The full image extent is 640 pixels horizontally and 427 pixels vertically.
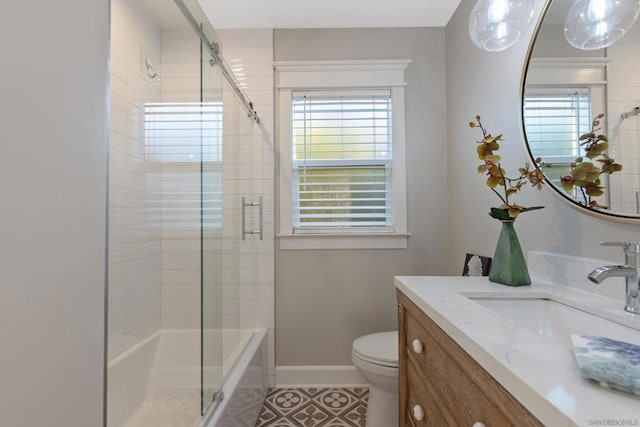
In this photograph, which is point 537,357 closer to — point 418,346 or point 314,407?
point 418,346

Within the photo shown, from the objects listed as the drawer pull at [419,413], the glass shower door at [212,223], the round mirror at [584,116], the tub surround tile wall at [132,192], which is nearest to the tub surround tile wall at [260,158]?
the glass shower door at [212,223]

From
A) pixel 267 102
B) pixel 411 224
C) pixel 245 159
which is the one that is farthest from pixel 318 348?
pixel 267 102

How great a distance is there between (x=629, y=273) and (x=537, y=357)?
49cm

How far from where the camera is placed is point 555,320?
0.97 m

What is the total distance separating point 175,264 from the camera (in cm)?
175

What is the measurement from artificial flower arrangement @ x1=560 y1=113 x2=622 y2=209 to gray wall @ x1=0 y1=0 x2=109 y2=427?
4.36ft

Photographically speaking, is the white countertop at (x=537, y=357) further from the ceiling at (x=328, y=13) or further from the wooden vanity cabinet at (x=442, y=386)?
the ceiling at (x=328, y=13)

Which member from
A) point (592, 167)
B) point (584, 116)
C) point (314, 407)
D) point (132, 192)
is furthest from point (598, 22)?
point (314, 407)

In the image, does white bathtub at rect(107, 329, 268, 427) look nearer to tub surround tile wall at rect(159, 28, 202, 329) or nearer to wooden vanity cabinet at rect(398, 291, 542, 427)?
tub surround tile wall at rect(159, 28, 202, 329)

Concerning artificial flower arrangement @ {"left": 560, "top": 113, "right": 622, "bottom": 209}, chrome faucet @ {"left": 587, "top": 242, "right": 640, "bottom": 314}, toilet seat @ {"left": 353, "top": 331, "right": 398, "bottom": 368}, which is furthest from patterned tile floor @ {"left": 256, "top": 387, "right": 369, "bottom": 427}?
artificial flower arrangement @ {"left": 560, "top": 113, "right": 622, "bottom": 209}

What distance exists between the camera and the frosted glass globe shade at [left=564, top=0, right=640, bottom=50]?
2.95 feet

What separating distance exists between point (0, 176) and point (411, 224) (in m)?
2.07

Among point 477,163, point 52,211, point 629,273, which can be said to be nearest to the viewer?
point 52,211

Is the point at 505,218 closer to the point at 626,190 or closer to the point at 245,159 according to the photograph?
the point at 626,190
